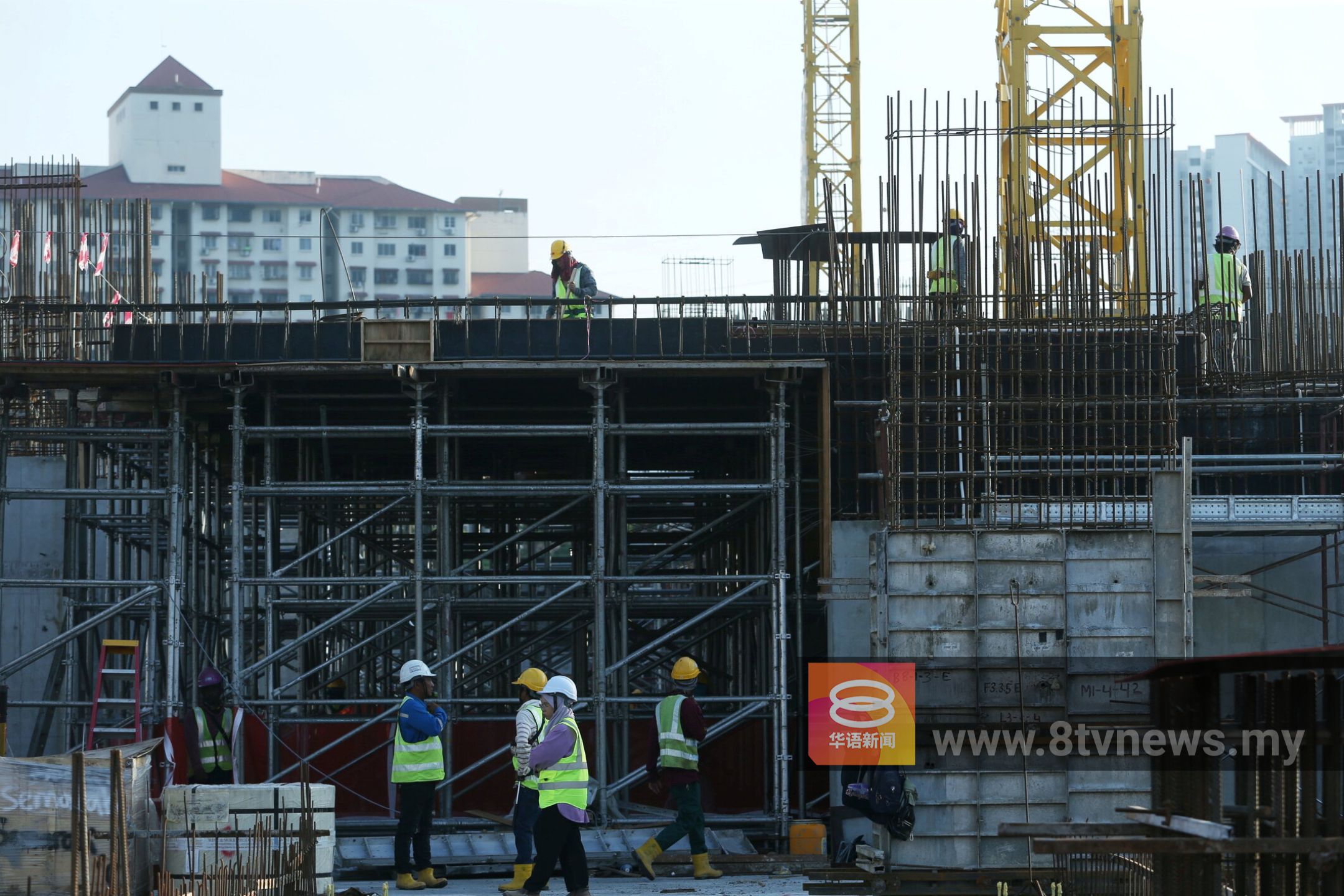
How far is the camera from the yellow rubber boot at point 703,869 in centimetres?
1450

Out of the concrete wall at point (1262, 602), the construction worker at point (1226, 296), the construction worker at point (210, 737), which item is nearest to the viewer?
the construction worker at point (210, 737)

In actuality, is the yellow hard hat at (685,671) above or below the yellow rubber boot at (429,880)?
above

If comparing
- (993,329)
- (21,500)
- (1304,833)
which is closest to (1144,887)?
(1304,833)

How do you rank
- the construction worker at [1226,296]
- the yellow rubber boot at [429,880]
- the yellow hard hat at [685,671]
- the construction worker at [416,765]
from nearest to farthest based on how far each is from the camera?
1. the construction worker at [416,765]
2. the yellow rubber boot at [429,880]
3. the yellow hard hat at [685,671]
4. the construction worker at [1226,296]

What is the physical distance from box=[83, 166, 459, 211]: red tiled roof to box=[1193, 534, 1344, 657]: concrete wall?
9817 cm

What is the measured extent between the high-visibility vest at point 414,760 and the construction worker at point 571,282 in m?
5.38

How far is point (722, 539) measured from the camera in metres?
22.3

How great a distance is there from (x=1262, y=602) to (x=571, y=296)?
801 cm

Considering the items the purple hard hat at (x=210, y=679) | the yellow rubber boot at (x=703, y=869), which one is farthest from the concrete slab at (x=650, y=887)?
the purple hard hat at (x=210, y=679)

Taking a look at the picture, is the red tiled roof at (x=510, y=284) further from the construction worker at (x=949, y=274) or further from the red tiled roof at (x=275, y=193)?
the construction worker at (x=949, y=274)

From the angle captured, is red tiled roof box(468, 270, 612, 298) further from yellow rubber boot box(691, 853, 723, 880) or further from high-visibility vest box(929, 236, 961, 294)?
yellow rubber boot box(691, 853, 723, 880)

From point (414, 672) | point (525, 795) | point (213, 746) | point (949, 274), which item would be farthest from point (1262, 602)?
point (213, 746)

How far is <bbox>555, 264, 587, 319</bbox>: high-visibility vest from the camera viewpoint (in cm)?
1812

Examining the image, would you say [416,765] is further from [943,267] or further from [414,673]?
[943,267]
